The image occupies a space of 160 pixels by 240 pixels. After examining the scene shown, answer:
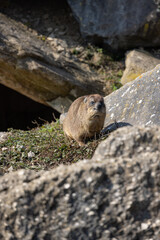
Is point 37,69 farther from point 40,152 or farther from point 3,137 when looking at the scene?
point 40,152

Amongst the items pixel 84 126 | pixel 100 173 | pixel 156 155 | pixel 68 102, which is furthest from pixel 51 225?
pixel 68 102

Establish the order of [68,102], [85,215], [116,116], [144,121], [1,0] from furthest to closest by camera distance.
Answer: [1,0]
[68,102]
[116,116]
[144,121]
[85,215]

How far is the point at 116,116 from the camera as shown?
6195 millimetres

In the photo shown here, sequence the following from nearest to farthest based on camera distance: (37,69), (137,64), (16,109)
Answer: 1. (37,69)
2. (137,64)
3. (16,109)

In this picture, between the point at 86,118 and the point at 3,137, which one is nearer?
the point at 86,118

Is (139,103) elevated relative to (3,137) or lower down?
lower down

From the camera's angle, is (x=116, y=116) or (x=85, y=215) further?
(x=116, y=116)

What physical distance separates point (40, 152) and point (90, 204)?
310 centimetres

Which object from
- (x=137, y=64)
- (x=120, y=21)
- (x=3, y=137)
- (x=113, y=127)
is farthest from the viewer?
(x=120, y=21)

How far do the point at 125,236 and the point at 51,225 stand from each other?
2.14 feet

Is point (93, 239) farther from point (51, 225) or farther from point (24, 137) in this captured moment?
point (24, 137)

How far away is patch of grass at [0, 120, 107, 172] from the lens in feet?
17.7

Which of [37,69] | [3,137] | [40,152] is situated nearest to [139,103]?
[40,152]

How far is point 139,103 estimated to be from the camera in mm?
5859
